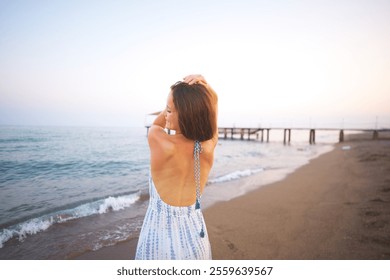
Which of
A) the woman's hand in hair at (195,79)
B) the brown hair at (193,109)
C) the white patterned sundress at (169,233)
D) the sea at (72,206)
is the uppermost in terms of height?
the woman's hand in hair at (195,79)

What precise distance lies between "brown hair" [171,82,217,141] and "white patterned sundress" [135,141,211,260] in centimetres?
43

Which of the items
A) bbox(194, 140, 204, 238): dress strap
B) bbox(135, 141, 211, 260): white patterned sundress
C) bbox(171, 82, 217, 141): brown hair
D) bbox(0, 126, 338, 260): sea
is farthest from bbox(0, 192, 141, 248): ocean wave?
bbox(171, 82, 217, 141): brown hair

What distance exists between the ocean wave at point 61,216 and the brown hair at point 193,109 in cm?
461

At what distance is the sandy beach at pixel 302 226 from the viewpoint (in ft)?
10.5

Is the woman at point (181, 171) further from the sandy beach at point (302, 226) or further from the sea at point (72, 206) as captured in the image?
the sea at point (72, 206)

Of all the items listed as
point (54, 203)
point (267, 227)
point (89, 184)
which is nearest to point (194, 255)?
point (267, 227)

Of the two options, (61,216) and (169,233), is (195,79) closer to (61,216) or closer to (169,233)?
(169,233)

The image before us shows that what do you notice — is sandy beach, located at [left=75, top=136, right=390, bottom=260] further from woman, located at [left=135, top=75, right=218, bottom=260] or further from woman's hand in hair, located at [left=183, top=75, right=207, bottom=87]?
woman's hand in hair, located at [left=183, top=75, right=207, bottom=87]

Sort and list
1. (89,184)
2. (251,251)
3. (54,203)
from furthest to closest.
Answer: (89,184), (54,203), (251,251)

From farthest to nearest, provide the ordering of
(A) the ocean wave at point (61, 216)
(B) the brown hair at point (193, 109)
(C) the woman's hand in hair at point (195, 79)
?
(A) the ocean wave at point (61, 216)
(C) the woman's hand in hair at point (195, 79)
(B) the brown hair at point (193, 109)

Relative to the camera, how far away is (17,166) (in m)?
11.1

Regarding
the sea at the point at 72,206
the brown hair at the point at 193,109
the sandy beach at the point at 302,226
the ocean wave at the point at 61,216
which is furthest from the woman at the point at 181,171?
the ocean wave at the point at 61,216

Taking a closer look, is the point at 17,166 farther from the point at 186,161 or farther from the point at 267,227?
the point at 186,161
